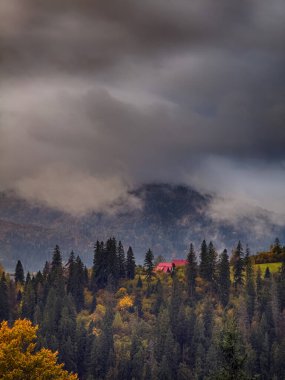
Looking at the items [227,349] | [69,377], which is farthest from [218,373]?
[69,377]

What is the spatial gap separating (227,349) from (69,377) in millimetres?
29503

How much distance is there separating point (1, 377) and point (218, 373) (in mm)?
32984

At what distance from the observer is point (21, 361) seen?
81.1 meters

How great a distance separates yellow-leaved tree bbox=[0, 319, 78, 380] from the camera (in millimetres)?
80812

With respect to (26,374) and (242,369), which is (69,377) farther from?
(242,369)

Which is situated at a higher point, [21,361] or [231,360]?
[21,361]

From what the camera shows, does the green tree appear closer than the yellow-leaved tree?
Yes

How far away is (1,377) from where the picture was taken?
266 ft

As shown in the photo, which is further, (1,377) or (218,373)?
(1,377)

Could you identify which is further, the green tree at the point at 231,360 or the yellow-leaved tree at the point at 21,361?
the yellow-leaved tree at the point at 21,361

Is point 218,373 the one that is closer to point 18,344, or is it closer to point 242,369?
point 242,369

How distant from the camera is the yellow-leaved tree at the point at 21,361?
265ft

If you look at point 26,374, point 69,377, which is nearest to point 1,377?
point 26,374

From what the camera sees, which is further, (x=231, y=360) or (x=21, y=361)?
(x=21, y=361)
